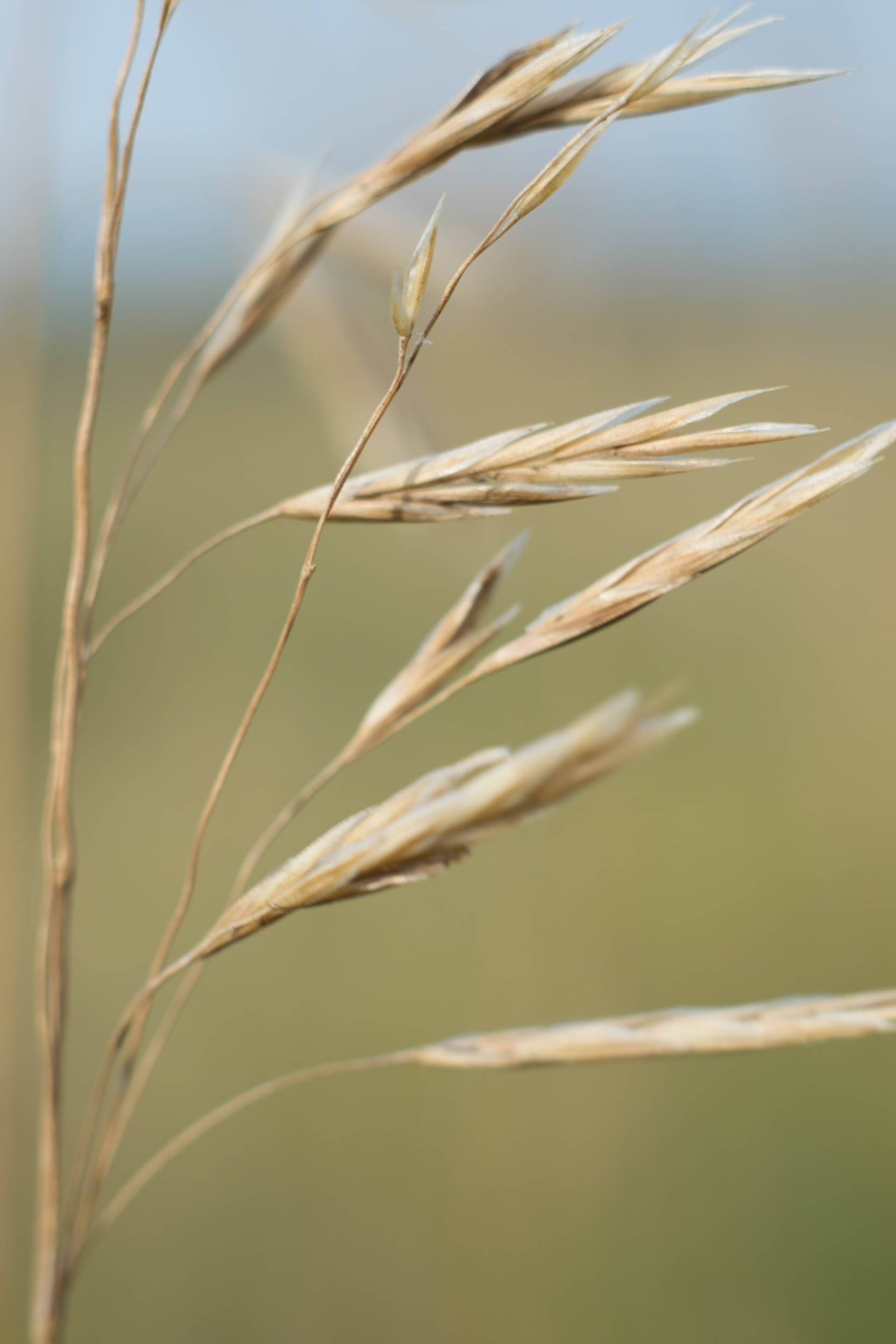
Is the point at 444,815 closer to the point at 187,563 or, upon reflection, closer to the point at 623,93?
the point at 187,563

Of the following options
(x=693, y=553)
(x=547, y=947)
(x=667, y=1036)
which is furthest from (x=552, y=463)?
(x=547, y=947)

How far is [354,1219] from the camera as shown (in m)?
0.92

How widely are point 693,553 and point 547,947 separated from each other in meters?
0.96

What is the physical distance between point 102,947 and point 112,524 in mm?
1180

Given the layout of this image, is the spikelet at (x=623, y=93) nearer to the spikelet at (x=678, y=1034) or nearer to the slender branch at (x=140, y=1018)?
the slender branch at (x=140, y=1018)

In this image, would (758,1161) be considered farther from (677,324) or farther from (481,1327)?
(677,324)

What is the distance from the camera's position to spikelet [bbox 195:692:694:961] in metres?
0.19

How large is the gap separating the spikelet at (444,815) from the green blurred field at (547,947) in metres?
0.29

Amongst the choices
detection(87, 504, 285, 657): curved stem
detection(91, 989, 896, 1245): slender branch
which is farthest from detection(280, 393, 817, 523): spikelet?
detection(91, 989, 896, 1245): slender branch

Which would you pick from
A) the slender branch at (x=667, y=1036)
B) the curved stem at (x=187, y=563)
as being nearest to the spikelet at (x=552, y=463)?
the curved stem at (x=187, y=563)

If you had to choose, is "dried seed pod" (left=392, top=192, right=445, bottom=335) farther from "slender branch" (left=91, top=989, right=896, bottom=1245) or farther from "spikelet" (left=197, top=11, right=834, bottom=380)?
"slender branch" (left=91, top=989, right=896, bottom=1245)

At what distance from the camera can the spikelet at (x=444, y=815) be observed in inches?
7.6

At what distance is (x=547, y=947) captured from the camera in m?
1.14

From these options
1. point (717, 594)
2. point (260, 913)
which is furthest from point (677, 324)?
point (260, 913)
